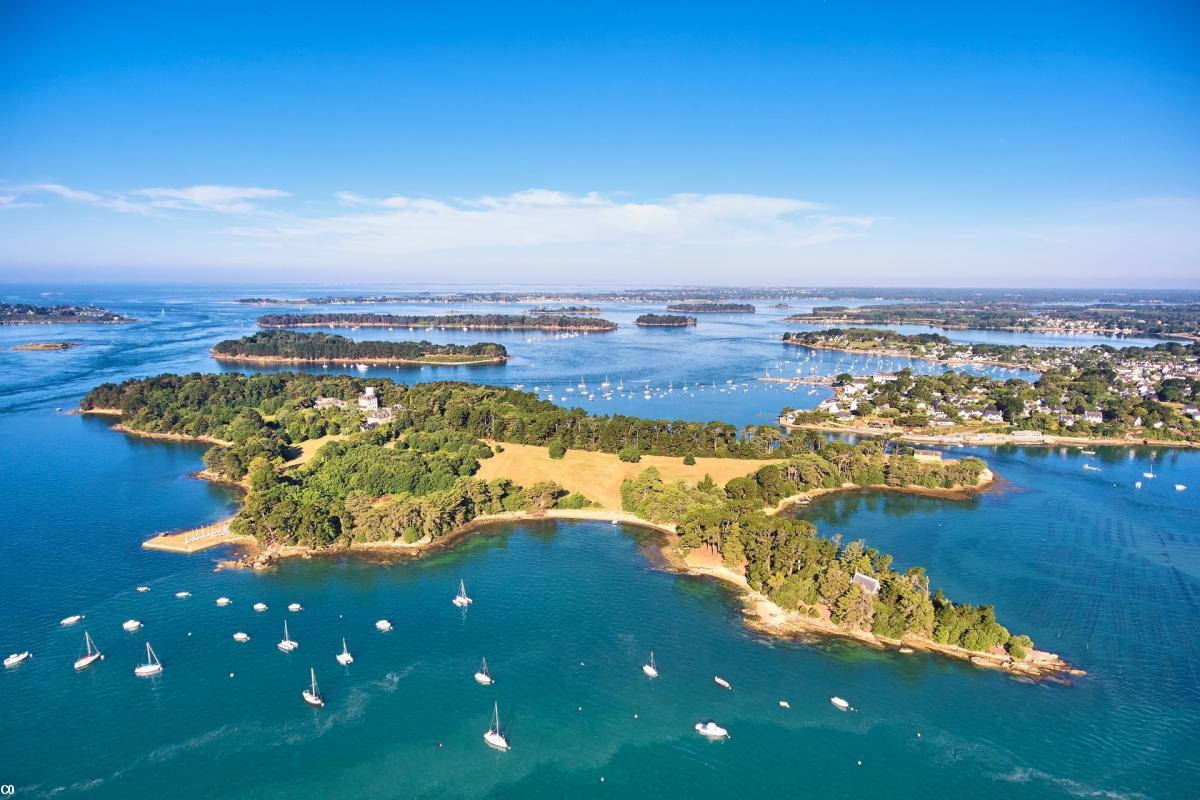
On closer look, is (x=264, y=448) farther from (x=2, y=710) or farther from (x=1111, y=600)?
(x=1111, y=600)

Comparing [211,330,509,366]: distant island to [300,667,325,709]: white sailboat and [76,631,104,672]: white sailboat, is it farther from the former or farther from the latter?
[300,667,325,709]: white sailboat

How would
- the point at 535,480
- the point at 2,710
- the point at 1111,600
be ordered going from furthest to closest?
the point at 535,480
the point at 1111,600
the point at 2,710

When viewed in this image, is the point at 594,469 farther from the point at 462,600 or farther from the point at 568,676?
the point at 568,676

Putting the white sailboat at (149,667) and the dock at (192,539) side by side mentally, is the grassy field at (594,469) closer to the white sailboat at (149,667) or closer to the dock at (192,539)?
the dock at (192,539)

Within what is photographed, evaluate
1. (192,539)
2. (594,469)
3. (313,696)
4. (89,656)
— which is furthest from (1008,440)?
(89,656)

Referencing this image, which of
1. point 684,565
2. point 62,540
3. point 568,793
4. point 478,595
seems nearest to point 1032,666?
point 684,565

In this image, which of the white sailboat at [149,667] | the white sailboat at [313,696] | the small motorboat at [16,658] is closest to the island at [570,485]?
the white sailboat at [149,667]
